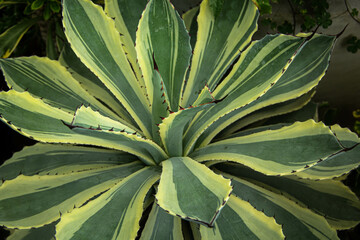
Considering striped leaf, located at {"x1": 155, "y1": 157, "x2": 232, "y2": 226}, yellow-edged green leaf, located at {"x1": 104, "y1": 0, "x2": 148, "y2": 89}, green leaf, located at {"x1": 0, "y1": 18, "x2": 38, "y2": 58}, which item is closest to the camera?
striped leaf, located at {"x1": 155, "y1": 157, "x2": 232, "y2": 226}

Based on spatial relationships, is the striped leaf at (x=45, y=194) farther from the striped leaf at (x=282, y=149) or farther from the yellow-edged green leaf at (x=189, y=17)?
the yellow-edged green leaf at (x=189, y=17)

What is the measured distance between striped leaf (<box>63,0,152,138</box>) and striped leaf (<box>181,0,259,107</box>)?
10 cm

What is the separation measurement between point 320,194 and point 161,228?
0.37 metres

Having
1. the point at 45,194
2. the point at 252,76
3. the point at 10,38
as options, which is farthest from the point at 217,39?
the point at 10,38


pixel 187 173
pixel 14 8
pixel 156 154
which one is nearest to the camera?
pixel 187 173

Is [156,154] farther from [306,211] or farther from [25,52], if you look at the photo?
[25,52]

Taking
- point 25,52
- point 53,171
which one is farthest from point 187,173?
point 25,52

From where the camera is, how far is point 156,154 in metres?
0.70

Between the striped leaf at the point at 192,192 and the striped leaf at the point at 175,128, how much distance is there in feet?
0.17

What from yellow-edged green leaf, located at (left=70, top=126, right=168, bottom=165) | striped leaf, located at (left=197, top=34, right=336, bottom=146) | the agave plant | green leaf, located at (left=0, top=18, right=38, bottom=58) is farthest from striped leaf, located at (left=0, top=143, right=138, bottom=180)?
green leaf, located at (left=0, top=18, right=38, bottom=58)

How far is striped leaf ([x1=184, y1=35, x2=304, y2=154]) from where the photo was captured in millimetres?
639

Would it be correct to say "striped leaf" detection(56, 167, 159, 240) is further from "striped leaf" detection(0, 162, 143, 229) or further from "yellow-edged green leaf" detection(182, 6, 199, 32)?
"yellow-edged green leaf" detection(182, 6, 199, 32)

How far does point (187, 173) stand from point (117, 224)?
6.0 inches

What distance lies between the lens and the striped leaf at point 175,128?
1.81ft
